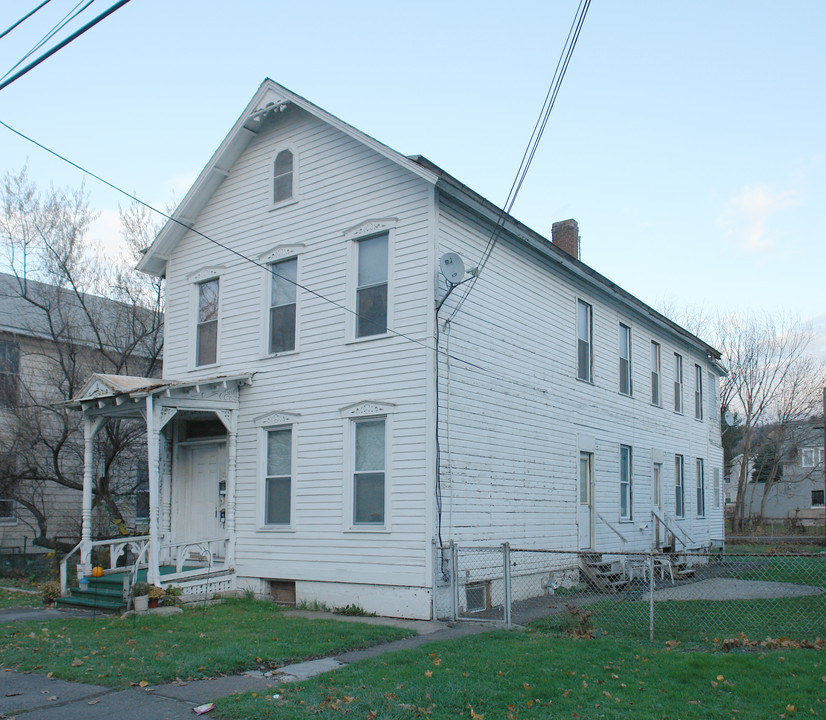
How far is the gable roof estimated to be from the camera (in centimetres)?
1298

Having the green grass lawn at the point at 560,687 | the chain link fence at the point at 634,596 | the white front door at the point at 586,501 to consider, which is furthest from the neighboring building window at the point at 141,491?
the green grass lawn at the point at 560,687

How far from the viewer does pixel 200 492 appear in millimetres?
15711

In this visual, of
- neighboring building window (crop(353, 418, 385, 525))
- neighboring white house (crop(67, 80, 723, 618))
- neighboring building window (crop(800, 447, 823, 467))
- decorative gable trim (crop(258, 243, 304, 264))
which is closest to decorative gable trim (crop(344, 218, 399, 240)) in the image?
neighboring white house (crop(67, 80, 723, 618))

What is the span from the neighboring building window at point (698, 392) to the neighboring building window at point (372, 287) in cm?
1530

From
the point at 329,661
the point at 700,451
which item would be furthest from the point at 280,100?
Result: the point at 700,451

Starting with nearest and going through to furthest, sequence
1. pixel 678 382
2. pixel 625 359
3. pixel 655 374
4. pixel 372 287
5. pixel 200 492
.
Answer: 1. pixel 372 287
2. pixel 200 492
3. pixel 625 359
4. pixel 655 374
5. pixel 678 382

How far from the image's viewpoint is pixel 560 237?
20453 mm

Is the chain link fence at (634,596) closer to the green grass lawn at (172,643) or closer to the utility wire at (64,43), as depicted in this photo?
the green grass lawn at (172,643)

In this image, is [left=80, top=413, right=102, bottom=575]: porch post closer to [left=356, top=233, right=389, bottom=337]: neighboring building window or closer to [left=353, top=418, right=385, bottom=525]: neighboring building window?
[left=353, top=418, right=385, bottom=525]: neighboring building window

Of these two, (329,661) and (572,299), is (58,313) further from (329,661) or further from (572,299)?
(329,661)

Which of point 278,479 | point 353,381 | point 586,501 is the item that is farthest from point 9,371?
point 586,501

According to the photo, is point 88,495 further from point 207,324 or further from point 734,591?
point 734,591

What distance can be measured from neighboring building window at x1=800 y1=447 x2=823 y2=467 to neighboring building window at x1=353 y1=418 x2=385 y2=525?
158 ft

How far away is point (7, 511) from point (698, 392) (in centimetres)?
2090
